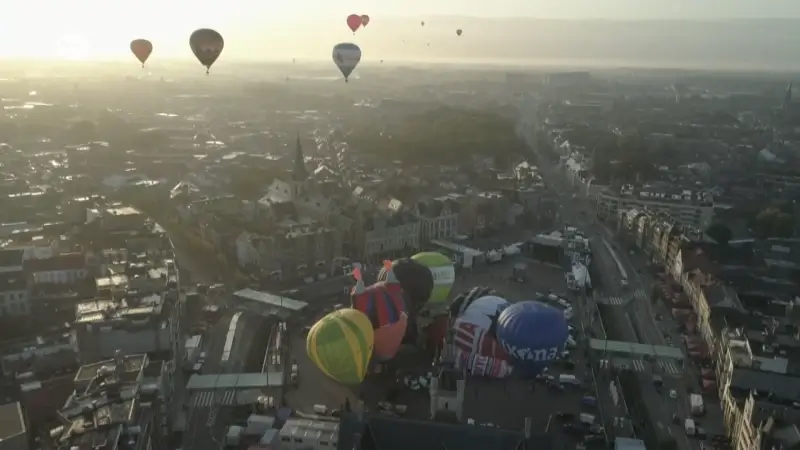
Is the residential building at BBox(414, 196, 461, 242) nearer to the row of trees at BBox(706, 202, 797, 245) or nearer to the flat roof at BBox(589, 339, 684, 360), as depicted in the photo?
the flat roof at BBox(589, 339, 684, 360)

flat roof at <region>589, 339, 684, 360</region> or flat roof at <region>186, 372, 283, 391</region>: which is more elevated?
flat roof at <region>186, 372, 283, 391</region>

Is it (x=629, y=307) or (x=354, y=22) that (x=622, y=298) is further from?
(x=354, y=22)

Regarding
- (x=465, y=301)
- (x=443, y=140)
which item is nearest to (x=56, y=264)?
(x=465, y=301)

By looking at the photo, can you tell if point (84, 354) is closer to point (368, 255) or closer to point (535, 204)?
point (368, 255)

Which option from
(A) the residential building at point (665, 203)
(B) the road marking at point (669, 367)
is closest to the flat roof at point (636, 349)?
(B) the road marking at point (669, 367)

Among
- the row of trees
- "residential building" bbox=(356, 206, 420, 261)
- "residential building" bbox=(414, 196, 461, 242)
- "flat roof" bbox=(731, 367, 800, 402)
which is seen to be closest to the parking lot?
"flat roof" bbox=(731, 367, 800, 402)

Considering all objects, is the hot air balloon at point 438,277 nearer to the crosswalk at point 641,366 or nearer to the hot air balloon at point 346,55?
the crosswalk at point 641,366

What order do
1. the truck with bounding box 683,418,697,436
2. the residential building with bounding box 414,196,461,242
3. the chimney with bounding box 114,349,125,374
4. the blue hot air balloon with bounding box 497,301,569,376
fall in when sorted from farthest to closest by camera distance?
the residential building with bounding box 414,196,461,242 → the blue hot air balloon with bounding box 497,301,569,376 → the truck with bounding box 683,418,697,436 → the chimney with bounding box 114,349,125,374

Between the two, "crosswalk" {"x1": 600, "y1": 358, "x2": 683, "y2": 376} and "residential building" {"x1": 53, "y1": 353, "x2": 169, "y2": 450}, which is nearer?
"residential building" {"x1": 53, "y1": 353, "x2": 169, "y2": 450}
